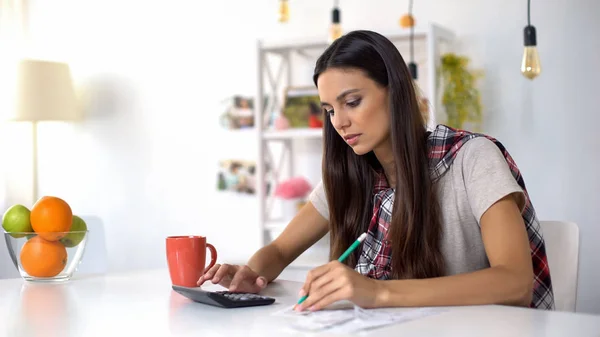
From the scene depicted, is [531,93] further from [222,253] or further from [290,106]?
[222,253]

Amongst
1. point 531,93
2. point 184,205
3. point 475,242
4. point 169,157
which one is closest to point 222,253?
point 184,205

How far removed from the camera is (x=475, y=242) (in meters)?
1.54

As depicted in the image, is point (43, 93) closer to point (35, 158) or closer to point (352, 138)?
point (35, 158)

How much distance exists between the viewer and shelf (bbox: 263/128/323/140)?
322 centimetres

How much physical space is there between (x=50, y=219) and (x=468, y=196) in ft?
2.82

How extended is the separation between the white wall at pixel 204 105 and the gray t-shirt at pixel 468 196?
5.74 ft

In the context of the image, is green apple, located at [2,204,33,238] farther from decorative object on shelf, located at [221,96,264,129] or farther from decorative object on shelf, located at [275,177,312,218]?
decorative object on shelf, located at [221,96,264,129]

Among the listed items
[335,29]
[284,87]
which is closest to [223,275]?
[335,29]

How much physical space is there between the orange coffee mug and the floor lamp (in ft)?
8.50

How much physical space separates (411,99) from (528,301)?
468 mm

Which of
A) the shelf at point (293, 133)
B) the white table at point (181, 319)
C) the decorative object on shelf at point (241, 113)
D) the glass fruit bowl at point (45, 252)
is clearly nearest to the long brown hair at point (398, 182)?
the white table at point (181, 319)

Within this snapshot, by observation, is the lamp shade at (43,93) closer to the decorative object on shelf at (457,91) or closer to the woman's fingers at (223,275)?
the decorative object on shelf at (457,91)

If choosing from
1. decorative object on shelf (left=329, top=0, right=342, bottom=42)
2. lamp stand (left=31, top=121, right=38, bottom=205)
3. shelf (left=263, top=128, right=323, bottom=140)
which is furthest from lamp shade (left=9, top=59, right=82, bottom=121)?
decorative object on shelf (left=329, top=0, right=342, bottom=42)

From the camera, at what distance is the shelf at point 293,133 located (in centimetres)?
322
